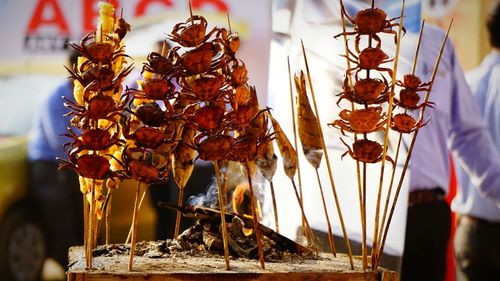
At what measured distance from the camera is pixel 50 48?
14.3ft

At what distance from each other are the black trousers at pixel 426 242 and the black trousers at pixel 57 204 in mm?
1885

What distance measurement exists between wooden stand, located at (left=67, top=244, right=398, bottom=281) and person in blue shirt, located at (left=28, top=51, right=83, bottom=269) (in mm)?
2404

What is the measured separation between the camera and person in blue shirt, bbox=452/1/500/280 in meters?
3.97

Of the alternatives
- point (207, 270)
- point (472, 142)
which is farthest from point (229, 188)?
point (472, 142)

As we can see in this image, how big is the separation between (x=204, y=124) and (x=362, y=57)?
427mm

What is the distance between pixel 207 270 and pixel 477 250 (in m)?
2.59

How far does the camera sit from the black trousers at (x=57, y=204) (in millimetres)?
4383

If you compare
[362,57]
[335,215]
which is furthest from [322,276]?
[335,215]

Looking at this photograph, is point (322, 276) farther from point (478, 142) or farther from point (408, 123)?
point (478, 142)

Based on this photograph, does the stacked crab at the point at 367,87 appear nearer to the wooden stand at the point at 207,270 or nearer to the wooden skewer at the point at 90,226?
the wooden stand at the point at 207,270

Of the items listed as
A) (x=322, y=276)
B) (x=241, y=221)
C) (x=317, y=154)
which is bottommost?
(x=322, y=276)

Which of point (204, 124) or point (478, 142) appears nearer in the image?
point (204, 124)

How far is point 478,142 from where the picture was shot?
3953mm

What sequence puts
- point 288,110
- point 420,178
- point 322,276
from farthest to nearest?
point 420,178
point 288,110
point 322,276
